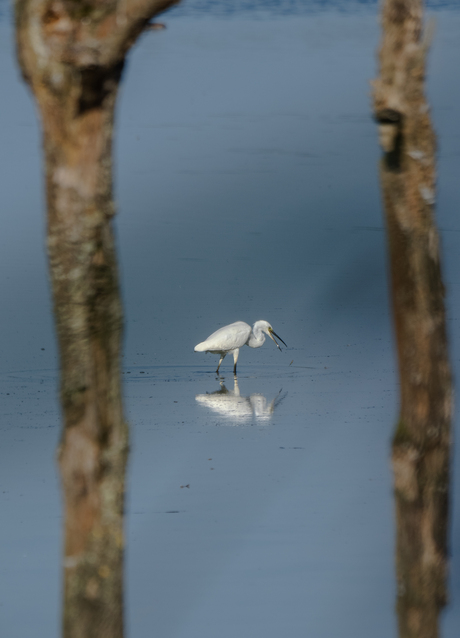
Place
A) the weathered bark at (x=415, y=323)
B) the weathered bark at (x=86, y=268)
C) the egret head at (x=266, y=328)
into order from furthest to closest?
the egret head at (x=266, y=328), the weathered bark at (x=415, y=323), the weathered bark at (x=86, y=268)

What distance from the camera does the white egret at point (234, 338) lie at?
33.0 feet

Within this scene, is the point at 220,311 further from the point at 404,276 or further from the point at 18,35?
the point at 18,35

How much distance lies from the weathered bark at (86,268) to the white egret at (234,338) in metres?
6.71

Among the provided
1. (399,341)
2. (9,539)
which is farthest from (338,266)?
(399,341)

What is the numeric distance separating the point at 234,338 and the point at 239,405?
5.12 ft

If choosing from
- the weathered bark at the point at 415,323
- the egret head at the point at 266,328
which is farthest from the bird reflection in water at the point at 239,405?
the weathered bark at the point at 415,323

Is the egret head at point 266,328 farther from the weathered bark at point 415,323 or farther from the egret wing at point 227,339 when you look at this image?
the weathered bark at point 415,323

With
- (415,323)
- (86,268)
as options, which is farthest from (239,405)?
(86,268)

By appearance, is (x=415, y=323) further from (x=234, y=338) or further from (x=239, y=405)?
(x=234, y=338)

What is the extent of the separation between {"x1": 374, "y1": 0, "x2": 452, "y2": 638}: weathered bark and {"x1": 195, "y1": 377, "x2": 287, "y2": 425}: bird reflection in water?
4400 millimetres

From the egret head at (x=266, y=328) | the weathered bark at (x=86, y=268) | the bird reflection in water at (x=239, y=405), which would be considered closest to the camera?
the weathered bark at (x=86, y=268)

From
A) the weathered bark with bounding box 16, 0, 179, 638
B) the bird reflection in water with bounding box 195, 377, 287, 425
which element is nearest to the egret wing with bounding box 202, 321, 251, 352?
the bird reflection in water with bounding box 195, 377, 287, 425

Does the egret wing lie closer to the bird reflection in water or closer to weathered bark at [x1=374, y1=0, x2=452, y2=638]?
the bird reflection in water

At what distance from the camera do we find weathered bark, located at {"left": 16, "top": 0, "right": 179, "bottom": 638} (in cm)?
302
